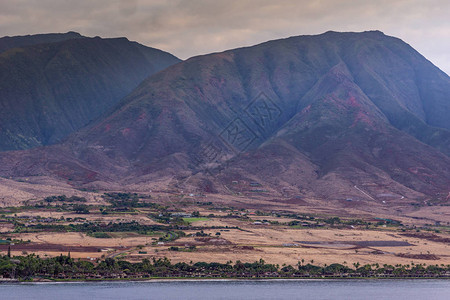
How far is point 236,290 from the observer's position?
96.6 m

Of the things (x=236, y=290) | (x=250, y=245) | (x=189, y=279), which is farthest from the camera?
(x=250, y=245)

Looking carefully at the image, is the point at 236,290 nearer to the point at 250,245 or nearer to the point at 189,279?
the point at 189,279

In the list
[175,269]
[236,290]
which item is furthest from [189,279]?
[236,290]

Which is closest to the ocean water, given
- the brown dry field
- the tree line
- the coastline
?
the coastline

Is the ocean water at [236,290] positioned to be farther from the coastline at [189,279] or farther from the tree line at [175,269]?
the tree line at [175,269]

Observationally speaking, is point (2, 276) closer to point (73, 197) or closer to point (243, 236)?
point (243, 236)

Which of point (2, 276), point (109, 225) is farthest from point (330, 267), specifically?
point (109, 225)

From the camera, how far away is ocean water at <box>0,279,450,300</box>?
3546 inches

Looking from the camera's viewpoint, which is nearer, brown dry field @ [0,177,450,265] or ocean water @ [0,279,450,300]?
ocean water @ [0,279,450,300]

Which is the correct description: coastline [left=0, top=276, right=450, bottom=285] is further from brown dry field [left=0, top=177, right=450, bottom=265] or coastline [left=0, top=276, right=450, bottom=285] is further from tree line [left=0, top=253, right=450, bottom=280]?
brown dry field [left=0, top=177, right=450, bottom=265]

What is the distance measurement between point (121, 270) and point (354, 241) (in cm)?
5895

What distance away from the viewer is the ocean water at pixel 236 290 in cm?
9006

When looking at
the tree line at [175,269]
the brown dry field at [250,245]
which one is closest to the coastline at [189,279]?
the tree line at [175,269]

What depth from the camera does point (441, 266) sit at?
11925cm
